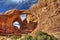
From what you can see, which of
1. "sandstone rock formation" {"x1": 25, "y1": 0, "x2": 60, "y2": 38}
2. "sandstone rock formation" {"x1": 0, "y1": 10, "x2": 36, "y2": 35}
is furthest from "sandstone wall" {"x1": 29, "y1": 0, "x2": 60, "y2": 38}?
"sandstone rock formation" {"x1": 0, "y1": 10, "x2": 36, "y2": 35}

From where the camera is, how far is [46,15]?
693cm

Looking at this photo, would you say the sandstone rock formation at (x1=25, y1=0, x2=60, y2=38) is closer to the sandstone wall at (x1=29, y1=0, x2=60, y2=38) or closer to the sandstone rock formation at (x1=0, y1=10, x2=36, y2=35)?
the sandstone wall at (x1=29, y1=0, x2=60, y2=38)

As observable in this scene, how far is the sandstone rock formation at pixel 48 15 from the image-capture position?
6.59 meters

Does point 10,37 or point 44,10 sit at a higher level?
point 44,10

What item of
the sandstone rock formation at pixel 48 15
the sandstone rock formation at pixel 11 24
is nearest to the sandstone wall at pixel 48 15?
the sandstone rock formation at pixel 48 15

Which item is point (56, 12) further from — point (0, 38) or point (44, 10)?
point (0, 38)

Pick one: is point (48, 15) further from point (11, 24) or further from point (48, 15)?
point (11, 24)

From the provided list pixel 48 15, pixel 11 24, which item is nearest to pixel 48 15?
pixel 48 15

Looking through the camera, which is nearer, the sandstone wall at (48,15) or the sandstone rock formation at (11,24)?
the sandstone wall at (48,15)

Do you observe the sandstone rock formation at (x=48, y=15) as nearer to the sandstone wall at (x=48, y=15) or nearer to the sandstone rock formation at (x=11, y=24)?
the sandstone wall at (x=48, y=15)

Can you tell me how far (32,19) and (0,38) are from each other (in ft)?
3.70

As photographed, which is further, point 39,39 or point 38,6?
point 38,6

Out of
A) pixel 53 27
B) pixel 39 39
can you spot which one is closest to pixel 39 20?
pixel 53 27

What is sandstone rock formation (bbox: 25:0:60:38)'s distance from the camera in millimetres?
6586
